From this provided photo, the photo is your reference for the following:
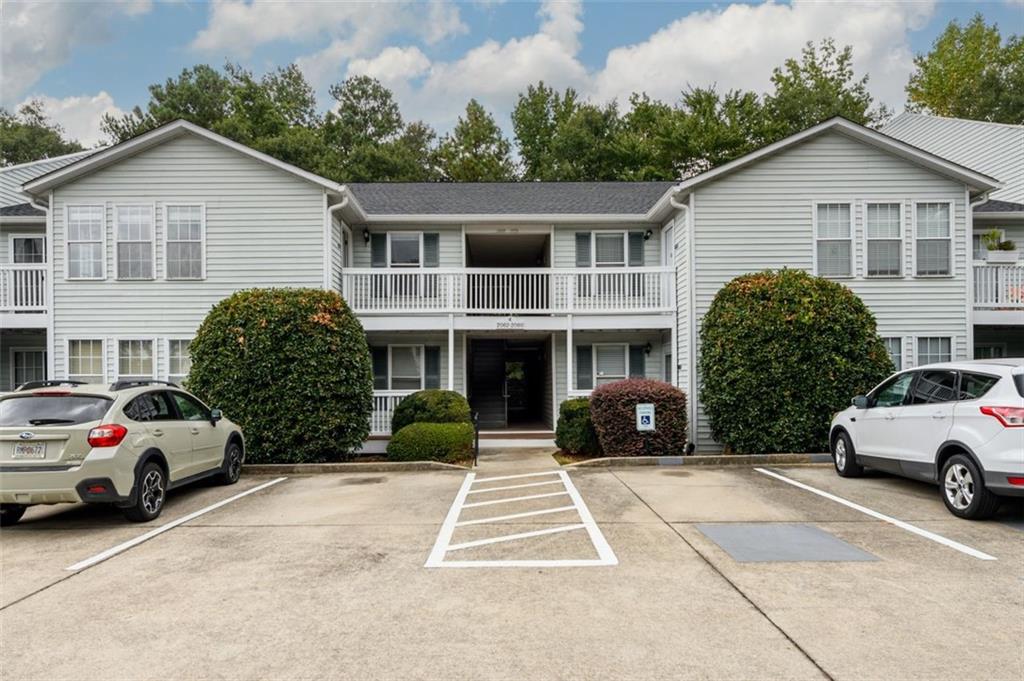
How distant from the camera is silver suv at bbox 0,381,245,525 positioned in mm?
6449

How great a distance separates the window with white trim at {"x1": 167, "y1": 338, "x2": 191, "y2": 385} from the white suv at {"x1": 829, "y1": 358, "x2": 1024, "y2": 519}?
44.3ft

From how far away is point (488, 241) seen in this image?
717 inches

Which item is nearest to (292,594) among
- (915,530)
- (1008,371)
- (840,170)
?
(915,530)

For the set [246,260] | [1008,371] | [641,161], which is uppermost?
[641,161]

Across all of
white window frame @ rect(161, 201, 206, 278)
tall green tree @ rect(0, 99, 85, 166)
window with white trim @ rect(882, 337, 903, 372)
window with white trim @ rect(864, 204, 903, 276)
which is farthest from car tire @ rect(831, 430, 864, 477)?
tall green tree @ rect(0, 99, 85, 166)

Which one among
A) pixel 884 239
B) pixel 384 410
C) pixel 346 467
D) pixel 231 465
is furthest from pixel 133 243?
pixel 884 239

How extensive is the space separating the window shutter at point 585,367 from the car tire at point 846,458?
7409 millimetres

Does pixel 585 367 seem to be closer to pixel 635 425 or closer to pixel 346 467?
pixel 635 425

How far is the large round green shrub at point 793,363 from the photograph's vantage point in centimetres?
1154

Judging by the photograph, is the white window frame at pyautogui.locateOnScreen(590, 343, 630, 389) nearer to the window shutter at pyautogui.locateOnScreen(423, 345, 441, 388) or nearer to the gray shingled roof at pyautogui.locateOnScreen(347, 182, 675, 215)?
the gray shingled roof at pyautogui.locateOnScreen(347, 182, 675, 215)

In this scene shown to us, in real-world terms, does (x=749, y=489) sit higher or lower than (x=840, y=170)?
lower

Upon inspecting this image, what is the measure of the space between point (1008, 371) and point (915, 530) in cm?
218

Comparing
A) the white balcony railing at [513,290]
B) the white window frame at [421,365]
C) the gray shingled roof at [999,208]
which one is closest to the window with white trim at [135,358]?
the white balcony railing at [513,290]

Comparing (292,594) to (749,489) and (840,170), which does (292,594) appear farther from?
(840,170)
